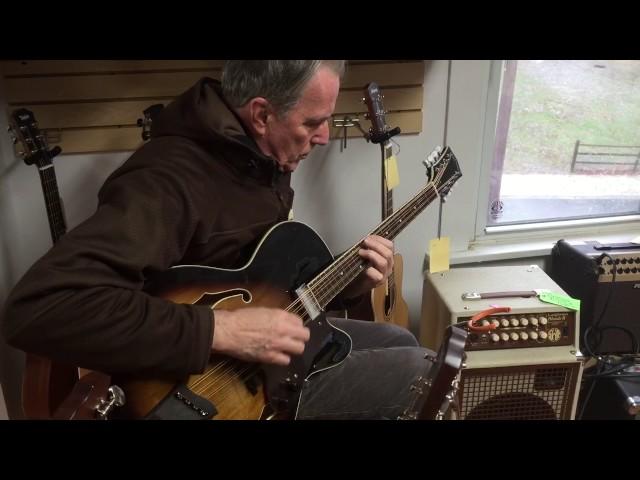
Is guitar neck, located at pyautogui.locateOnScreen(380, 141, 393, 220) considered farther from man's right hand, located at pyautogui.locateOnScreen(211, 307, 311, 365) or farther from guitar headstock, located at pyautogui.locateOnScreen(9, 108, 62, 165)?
guitar headstock, located at pyautogui.locateOnScreen(9, 108, 62, 165)

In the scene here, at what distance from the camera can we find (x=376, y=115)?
1.52 meters

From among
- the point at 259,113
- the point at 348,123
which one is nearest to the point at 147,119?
the point at 259,113

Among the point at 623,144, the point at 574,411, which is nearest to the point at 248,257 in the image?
the point at 574,411

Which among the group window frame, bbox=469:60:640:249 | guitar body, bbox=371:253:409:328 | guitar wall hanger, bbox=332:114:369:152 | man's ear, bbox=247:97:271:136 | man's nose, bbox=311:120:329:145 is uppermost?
man's ear, bbox=247:97:271:136

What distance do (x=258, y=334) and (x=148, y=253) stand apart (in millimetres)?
249

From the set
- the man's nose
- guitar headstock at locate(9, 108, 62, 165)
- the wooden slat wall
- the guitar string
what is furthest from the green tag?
guitar headstock at locate(9, 108, 62, 165)

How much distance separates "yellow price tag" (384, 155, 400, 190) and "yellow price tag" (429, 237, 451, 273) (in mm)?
217

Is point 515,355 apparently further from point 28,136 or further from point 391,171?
point 28,136

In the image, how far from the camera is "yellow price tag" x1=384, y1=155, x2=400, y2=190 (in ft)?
5.25

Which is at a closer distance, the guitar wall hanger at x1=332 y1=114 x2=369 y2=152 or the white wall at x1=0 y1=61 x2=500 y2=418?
the white wall at x1=0 y1=61 x2=500 y2=418

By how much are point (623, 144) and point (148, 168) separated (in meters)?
A: 1.77

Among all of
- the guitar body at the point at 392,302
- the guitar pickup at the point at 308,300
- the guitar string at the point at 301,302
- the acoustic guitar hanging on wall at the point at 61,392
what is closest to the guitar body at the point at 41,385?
the acoustic guitar hanging on wall at the point at 61,392
